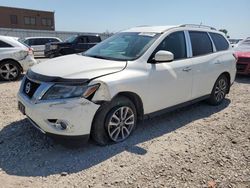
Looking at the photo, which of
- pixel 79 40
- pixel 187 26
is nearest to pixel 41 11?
pixel 79 40

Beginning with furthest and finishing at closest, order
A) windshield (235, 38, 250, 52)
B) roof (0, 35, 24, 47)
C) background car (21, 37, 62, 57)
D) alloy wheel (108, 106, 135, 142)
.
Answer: background car (21, 37, 62, 57)
windshield (235, 38, 250, 52)
roof (0, 35, 24, 47)
alloy wheel (108, 106, 135, 142)

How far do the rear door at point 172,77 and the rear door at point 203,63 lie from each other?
0.74 ft

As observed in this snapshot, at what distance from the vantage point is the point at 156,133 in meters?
4.65

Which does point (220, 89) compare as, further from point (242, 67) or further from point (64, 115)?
point (242, 67)

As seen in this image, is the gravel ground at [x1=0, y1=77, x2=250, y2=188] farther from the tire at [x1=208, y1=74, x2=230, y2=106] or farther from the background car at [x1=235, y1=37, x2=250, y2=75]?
the background car at [x1=235, y1=37, x2=250, y2=75]

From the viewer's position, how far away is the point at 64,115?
3.57m

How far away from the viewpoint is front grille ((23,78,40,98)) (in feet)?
12.6

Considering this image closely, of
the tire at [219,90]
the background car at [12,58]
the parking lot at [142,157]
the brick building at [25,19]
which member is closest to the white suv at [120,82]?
the tire at [219,90]

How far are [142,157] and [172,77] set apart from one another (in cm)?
158

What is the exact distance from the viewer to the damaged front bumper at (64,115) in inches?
140

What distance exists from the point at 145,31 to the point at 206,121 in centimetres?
Result: 210

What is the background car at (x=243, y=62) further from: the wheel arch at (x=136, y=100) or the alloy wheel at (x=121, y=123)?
the alloy wheel at (x=121, y=123)

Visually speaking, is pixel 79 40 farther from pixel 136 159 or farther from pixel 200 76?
pixel 136 159

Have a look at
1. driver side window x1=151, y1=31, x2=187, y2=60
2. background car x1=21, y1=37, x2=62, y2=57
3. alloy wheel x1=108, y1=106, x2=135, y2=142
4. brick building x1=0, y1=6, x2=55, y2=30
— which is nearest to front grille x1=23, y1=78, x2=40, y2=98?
alloy wheel x1=108, y1=106, x2=135, y2=142
